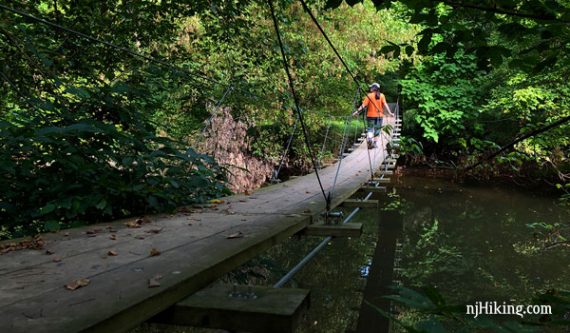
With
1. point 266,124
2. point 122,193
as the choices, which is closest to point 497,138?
point 266,124

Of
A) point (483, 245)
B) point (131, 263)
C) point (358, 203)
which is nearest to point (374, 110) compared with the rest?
point (483, 245)

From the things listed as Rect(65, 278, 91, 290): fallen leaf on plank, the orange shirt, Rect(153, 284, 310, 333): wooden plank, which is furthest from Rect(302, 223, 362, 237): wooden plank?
the orange shirt

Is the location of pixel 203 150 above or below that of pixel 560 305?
above

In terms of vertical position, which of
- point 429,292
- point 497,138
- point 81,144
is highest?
point 497,138

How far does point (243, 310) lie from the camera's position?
1.06 m

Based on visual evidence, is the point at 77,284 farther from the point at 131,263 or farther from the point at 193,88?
the point at 193,88

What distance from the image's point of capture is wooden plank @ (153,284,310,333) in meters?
1.03

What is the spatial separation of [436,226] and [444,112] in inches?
161

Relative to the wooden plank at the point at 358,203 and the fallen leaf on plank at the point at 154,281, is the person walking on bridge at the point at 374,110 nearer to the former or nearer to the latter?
the wooden plank at the point at 358,203

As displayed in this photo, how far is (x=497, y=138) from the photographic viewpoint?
1080 centimetres

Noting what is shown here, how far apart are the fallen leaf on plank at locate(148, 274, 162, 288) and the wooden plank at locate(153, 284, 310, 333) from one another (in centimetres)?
8

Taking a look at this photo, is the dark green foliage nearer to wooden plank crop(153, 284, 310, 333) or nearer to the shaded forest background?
the shaded forest background

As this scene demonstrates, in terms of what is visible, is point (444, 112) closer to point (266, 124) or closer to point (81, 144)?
point (266, 124)

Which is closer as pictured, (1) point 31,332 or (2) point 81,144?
(1) point 31,332
